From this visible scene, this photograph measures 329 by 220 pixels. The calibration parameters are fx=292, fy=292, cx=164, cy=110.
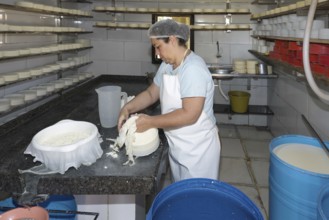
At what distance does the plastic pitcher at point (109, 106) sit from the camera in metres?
1.79

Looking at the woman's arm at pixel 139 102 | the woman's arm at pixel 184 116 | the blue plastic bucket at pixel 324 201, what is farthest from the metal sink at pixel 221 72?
the blue plastic bucket at pixel 324 201

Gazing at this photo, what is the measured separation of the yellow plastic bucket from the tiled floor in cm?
29

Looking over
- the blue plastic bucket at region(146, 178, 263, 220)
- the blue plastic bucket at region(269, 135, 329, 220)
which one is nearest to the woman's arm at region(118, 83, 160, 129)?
the blue plastic bucket at region(146, 178, 263, 220)

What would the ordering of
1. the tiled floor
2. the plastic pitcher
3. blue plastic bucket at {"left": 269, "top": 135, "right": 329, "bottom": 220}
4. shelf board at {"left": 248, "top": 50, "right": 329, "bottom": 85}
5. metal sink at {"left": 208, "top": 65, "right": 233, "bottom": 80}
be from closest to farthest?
1. blue plastic bucket at {"left": 269, "top": 135, "right": 329, "bottom": 220}
2. the plastic pitcher
3. shelf board at {"left": 248, "top": 50, "right": 329, "bottom": 85}
4. the tiled floor
5. metal sink at {"left": 208, "top": 65, "right": 233, "bottom": 80}

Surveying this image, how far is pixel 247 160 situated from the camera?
11.2ft

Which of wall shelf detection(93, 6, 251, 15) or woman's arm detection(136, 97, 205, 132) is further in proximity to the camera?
wall shelf detection(93, 6, 251, 15)

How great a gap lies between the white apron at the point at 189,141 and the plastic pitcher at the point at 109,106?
A: 295 millimetres

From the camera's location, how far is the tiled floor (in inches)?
109

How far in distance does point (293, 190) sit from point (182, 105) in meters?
0.73

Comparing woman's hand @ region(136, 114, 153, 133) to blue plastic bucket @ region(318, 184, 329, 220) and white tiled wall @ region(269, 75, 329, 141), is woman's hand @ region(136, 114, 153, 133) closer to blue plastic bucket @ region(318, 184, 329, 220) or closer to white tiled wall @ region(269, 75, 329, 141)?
blue plastic bucket @ region(318, 184, 329, 220)

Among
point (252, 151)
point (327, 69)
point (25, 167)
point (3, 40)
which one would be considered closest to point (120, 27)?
point (3, 40)

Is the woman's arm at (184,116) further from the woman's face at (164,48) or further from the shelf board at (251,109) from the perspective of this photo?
the shelf board at (251,109)

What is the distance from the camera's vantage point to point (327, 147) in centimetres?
172

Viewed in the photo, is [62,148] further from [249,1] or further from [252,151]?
[249,1]
